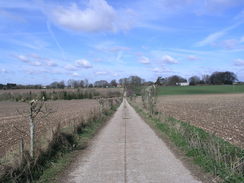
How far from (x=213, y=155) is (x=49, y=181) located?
4.88 meters

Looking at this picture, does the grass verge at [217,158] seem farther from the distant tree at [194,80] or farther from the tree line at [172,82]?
the distant tree at [194,80]

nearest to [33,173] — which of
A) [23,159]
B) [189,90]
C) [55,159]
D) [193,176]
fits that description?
[23,159]

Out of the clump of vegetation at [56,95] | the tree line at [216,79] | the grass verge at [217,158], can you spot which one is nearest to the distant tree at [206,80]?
the tree line at [216,79]

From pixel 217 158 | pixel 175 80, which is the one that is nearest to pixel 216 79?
pixel 175 80

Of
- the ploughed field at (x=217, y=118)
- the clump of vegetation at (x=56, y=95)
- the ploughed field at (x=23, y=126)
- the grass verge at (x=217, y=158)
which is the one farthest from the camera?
the clump of vegetation at (x=56, y=95)

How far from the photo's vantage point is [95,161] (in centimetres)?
959

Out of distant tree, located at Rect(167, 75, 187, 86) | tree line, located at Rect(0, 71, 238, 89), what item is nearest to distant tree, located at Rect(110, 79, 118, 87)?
tree line, located at Rect(0, 71, 238, 89)

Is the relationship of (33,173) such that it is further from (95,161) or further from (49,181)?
(95,161)

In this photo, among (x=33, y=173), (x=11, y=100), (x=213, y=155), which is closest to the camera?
(x=33, y=173)

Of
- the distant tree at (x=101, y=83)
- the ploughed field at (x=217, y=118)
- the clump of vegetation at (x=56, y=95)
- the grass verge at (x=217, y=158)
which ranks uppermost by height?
the distant tree at (x=101, y=83)

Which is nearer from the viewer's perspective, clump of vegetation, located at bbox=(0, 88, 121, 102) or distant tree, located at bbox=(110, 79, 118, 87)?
clump of vegetation, located at bbox=(0, 88, 121, 102)

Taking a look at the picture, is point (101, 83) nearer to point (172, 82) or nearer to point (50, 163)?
point (172, 82)

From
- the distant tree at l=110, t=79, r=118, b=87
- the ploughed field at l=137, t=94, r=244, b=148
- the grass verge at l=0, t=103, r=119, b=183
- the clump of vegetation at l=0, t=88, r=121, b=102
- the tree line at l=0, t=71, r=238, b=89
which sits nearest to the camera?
the grass verge at l=0, t=103, r=119, b=183

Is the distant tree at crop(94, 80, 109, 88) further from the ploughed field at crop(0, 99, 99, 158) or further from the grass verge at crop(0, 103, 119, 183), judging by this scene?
the grass verge at crop(0, 103, 119, 183)
